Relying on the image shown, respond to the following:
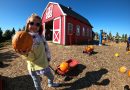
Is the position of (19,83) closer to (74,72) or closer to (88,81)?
(74,72)

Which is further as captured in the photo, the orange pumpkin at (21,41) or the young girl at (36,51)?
the young girl at (36,51)

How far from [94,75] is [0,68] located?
4910 mm

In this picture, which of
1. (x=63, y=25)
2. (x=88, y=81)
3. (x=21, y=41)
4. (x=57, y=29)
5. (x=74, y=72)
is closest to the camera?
(x=21, y=41)

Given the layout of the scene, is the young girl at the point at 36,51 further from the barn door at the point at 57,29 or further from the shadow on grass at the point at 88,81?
the barn door at the point at 57,29

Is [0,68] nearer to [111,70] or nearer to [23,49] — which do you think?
[23,49]

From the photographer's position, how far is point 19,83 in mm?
6273

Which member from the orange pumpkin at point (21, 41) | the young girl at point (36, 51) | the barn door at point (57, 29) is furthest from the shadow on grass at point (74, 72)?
the barn door at point (57, 29)

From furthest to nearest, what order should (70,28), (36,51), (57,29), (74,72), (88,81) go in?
1. (57,29)
2. (70,28)
3. (74,72)
4. (88,81)
5. (36,51)

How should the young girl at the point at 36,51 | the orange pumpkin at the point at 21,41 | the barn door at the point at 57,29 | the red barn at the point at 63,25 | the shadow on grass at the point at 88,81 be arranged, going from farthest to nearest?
1. the barn door at the point at 57,29
2. the red barn at the point at 63,25
3. the shadow on grass at the point at 88,81
4. the young girl at the point at 36,51
5. the orange pumpkin at the point at 21,41

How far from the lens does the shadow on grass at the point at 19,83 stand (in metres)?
5.88

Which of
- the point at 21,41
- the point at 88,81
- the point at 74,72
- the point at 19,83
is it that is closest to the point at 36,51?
the point at 21,41

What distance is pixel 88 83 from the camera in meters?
6.05

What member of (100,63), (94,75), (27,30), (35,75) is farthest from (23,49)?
(100,63)

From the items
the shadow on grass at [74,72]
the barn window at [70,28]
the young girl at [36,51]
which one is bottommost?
the shadow on grass at [74,72]
